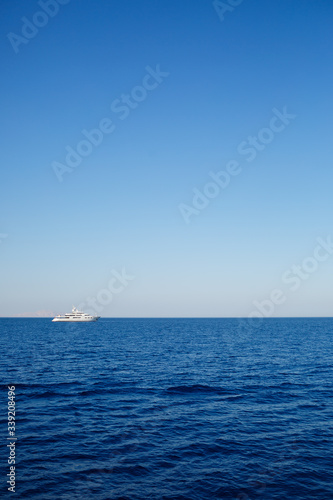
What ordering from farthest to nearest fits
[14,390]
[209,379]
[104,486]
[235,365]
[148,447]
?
1. [235,365]
2. [209,379]
3. [14,390]
4. [148,447]
5. [104,486]

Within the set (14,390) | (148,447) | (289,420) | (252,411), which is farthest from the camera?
(14,390)

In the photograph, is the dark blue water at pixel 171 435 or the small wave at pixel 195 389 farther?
the small wave at pixel 195 389

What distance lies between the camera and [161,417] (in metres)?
27.1

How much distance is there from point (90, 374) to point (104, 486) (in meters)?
28.4

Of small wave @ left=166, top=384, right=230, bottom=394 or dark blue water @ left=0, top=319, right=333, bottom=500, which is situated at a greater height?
dark blue water @ left=0, top=319, right=333, bottom=500

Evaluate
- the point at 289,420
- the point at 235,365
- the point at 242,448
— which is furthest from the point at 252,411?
the point at 235,365

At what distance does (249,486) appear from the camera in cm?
1703

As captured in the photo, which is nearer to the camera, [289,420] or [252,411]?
[289,420]

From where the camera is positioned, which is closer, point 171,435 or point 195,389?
point 171,435

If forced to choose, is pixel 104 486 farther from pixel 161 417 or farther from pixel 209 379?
pixel 209 379

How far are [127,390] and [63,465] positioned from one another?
55.1 feet

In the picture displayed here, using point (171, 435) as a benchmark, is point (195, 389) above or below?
below

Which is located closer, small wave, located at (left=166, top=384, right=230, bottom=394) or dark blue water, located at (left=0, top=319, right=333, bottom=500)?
dark blue water, located at (left=0, top=319, right=333, bottom=500)

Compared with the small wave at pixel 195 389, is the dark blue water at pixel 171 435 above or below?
above
